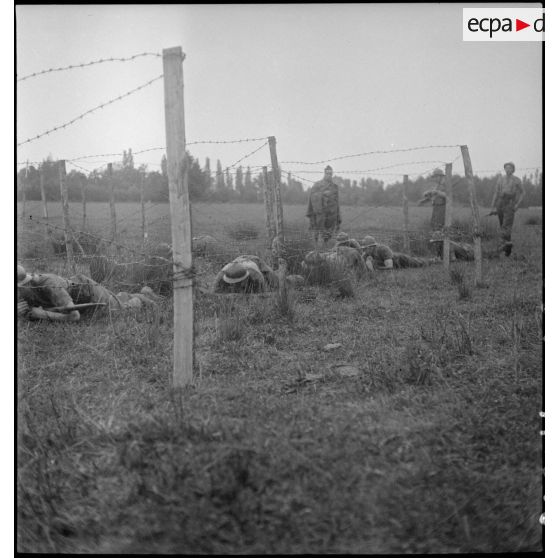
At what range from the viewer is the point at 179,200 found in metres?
2.98

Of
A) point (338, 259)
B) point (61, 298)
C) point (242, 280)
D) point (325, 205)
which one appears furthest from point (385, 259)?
point (61, 298)

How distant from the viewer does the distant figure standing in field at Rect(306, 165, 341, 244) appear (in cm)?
993

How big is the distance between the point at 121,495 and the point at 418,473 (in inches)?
54.1

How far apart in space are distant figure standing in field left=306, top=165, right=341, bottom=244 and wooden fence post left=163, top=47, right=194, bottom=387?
6935 millimetres

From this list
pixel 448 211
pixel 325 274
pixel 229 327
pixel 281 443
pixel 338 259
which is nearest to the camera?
pixel 281 443

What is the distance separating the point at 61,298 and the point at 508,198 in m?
8.64

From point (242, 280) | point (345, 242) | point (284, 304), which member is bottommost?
point (284, 304)

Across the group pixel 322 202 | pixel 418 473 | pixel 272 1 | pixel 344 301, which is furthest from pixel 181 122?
pixel 322 202

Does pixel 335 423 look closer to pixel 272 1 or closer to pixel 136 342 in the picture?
pixel 136 342

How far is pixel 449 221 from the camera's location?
27.0 ft

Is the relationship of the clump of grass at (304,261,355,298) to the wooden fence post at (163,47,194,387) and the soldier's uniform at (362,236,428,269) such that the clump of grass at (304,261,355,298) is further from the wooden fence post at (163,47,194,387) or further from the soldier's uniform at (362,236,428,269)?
the wooden fence post at (163,47,194,387)

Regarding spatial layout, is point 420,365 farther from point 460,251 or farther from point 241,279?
point 460,251

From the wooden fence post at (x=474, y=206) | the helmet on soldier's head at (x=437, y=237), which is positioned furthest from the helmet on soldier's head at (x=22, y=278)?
the helmet on soldier's head at (x=437, y=237)

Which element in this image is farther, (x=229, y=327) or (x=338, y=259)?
(x=338, y=259)
